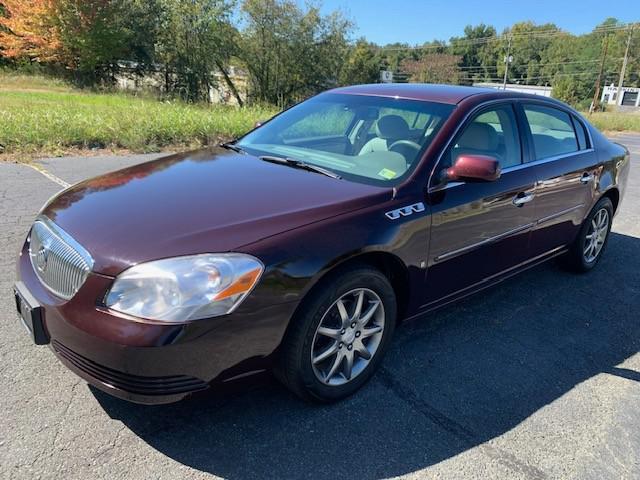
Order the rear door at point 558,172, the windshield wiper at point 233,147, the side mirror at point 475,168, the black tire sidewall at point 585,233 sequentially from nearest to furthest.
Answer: the side mirror at point 475,168, the windshield wiper at point 233,147, the rear door at point 558,172, the black tire sidewall at point 585,233

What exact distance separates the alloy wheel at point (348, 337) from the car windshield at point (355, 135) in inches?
26.7

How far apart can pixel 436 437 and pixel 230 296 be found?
123 cm

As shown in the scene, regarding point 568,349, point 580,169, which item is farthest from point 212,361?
point 580,169

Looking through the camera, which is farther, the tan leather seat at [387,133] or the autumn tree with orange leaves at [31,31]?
the autumn tree with orange leaves at [31,31]

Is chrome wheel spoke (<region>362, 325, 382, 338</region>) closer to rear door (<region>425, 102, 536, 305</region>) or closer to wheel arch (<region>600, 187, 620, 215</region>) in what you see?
rear door (<region>425, 102, 536, 305</region>)

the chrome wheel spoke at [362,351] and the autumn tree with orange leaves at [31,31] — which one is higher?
the autumn tree with orange leaves at [31,31]

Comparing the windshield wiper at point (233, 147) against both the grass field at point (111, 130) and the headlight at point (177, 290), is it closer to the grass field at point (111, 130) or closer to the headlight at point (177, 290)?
the headlight at point (177, 290)

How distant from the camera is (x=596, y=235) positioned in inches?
186

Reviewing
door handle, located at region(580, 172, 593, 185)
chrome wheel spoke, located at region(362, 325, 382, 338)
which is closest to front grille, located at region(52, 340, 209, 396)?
chrome wheel spoke, located at region(362, 325, 382, 338)

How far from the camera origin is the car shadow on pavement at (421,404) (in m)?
2.23

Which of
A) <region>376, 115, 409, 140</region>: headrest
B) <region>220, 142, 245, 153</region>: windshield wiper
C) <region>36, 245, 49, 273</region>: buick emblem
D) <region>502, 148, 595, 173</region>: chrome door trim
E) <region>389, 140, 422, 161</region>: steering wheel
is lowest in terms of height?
<region>36, 245, 49, 273</region>: buick emblem

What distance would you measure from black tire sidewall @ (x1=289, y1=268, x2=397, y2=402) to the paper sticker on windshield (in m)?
0.59

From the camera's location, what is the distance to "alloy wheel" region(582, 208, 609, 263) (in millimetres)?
4629

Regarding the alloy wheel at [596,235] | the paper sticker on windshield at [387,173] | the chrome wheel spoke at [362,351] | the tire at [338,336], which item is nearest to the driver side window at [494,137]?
the paper sticker on windshield at [387,173]
